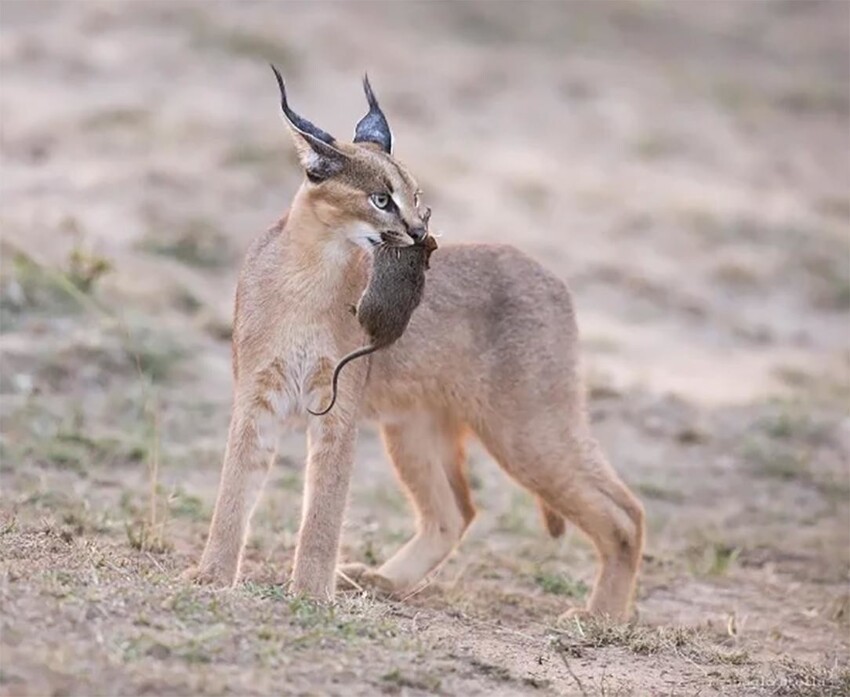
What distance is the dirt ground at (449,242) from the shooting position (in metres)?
5.88

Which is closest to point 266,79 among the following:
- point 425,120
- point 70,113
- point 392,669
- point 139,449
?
point 425,120

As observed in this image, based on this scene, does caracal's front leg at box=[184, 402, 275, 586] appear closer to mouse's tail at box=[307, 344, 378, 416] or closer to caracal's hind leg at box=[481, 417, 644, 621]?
mouse's tail at box=[307, 344, 378, 416]

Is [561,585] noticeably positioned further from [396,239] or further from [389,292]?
[396,239]

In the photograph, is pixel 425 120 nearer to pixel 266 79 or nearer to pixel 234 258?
pixel 266 79

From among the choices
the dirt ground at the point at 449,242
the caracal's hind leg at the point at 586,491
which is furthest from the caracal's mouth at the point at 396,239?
the caracal's hind leg at the point at 586,491

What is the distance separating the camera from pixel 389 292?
6.58m

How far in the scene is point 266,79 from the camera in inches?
694

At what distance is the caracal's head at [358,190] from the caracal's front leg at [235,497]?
795 mm

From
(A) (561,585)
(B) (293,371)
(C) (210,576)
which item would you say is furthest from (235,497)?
(A) (561,585)

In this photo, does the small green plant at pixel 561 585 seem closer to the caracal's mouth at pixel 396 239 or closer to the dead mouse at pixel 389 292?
the dead mouse at pixel 389 292

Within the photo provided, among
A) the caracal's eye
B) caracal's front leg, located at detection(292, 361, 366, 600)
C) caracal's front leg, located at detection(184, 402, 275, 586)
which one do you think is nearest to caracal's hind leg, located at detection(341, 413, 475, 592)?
caracal's front leg, located at detection(292, 361, 366, 600)

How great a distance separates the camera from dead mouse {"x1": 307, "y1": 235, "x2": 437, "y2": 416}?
6.55m

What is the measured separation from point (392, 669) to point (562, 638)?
1445mm

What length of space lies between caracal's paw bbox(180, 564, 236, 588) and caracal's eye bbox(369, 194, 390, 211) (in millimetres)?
1411
